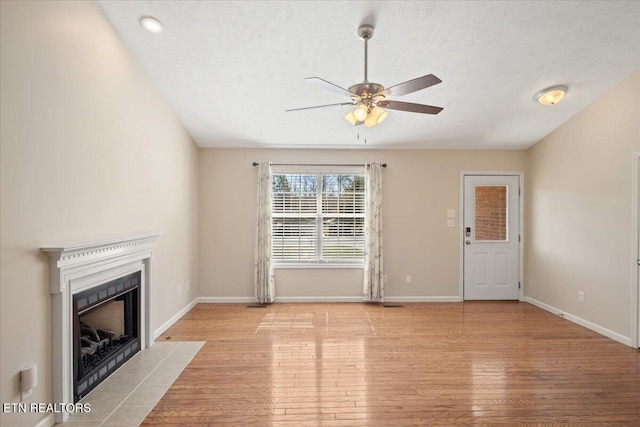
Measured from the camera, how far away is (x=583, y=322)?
4250 mm

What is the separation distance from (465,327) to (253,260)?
3.15 meters

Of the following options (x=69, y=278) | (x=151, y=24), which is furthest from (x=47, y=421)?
(x=151, y=24)

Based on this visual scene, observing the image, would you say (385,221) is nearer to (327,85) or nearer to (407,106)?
(407,106)

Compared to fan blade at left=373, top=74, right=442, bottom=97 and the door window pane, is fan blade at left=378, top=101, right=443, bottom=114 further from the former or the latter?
the door window pane

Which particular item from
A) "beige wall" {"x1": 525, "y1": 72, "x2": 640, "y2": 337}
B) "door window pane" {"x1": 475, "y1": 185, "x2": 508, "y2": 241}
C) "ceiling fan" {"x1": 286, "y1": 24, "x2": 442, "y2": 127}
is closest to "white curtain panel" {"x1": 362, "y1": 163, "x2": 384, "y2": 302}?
"door window pane" {"x1": 475, "y1": 185, "x2": 508, "y2": 241}

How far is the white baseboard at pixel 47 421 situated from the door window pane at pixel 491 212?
5464 millimetres

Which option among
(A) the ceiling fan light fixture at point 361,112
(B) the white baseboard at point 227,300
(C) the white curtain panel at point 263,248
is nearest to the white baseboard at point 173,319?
(B) the white baseboard at point 227,300

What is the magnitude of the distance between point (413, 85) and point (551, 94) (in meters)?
2.41

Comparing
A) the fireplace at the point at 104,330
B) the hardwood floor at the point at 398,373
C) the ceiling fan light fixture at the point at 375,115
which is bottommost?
the hardwood floor at the point at 398,373

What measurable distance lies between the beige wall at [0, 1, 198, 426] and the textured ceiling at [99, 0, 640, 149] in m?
0.45

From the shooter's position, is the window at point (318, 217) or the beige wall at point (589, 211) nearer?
the beige wall at point (589, 211)

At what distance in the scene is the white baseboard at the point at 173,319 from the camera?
Answer: 3921 mm

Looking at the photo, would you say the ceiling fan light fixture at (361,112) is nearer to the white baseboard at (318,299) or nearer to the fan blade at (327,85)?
the fan blade at (327,85)

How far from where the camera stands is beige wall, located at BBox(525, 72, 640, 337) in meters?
3.71
